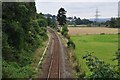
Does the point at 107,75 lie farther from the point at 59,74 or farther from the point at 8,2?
the point at 8,2

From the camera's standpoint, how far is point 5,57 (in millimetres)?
22672

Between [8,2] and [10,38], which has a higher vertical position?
[8,2]

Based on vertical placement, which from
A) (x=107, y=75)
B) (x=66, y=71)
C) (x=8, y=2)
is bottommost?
(x=66, y=71)

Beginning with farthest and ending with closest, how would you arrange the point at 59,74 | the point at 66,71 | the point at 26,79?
1. the point at 66,71
2. the point at 59,74
3. the point at 26,79

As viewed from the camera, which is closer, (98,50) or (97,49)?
(98,50)

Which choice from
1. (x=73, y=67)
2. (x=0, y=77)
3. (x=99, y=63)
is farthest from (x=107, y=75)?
(x=73, y=67)

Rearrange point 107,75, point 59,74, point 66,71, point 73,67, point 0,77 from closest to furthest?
point 107,75
point 0,77
point 59,74
point 66,71
point 73,67

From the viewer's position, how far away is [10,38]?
25.6 m

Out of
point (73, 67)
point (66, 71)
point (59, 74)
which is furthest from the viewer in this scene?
point (73, 67)

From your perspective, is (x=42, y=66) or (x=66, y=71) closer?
(x=66, y=71)

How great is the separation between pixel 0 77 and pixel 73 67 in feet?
33.1

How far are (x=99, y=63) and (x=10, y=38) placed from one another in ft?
56.6

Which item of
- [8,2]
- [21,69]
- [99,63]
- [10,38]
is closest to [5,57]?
[21,69]

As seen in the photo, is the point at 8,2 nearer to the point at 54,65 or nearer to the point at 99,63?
the point at 54,65
